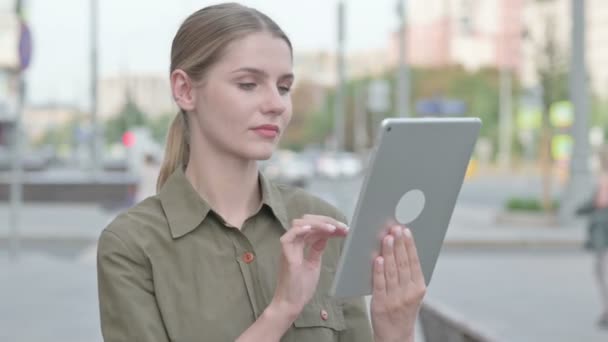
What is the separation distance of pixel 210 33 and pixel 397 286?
2.02 ft

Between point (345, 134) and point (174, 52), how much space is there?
9948 cm

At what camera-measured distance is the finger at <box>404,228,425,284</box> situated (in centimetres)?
211

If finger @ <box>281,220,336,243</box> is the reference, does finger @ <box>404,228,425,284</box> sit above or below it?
below

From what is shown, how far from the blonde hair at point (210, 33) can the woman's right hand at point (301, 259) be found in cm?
40

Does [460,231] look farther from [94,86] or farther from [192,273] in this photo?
[192,273]

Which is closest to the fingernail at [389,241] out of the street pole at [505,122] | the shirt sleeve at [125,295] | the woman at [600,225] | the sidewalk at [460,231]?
the shirt sleeve at [125,295]

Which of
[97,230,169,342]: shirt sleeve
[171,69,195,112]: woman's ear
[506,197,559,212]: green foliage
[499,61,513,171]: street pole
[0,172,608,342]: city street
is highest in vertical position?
[171,69,195,112]: woman's ear

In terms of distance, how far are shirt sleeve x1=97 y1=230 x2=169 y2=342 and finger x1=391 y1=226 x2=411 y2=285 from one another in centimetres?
47

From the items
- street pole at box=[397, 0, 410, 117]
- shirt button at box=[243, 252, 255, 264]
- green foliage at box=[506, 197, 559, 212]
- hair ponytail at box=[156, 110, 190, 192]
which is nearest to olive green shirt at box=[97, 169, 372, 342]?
shirt button at box=[243, 252, 255, 264]

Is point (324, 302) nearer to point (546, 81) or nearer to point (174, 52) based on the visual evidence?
point (174, 52)

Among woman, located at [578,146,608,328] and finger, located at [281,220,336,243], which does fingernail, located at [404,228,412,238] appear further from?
woman, located at [578,146,608,328]

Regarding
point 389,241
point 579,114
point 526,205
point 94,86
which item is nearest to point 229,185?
point 389,241

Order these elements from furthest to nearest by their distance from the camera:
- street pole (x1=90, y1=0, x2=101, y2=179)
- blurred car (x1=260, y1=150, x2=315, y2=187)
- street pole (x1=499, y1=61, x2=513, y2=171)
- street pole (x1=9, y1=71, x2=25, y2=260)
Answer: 1. street pole (x1=499, y1=61, x2=513, y2=171)
2. blurred car (x1=260, y1=150, x2=315, y2=187)
3. street pole (x1=90, y1=0, x2=101, y2=179)
4. street pole (x1=9, y1=71, x2=25, y2=260)

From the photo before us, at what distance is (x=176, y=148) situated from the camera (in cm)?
246
